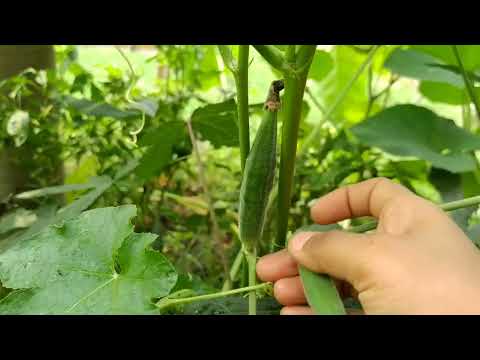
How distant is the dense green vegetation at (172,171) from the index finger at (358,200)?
0.10 m

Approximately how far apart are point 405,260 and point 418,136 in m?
0.80

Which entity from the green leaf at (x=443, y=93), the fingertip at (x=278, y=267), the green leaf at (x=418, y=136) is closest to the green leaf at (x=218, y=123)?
the green leaf at (x=418, y=136)

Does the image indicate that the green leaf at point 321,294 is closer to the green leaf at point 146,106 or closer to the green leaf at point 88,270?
the green leaf at point 88,270

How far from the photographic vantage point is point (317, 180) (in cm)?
143

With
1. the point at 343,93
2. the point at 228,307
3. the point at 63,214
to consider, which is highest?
the point at 343,93

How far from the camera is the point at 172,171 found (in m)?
1.65

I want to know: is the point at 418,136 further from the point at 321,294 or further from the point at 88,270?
the point at 88,270

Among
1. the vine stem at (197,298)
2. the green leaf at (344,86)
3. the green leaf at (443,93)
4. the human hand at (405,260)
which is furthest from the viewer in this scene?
the green leaf at (344,86)

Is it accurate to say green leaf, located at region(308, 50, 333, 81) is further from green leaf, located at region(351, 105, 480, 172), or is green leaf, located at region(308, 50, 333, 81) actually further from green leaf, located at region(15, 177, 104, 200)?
green leaf, located at region(15, 177, 104, 200)

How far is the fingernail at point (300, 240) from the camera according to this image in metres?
0.80

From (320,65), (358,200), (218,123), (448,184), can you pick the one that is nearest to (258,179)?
(358,200)

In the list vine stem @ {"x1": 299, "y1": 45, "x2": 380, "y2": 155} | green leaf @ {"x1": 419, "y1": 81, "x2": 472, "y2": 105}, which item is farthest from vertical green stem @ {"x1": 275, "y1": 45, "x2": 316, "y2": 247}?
green leaf @ {"x1": 419, "y1": 81, "x2": 472, "y2": 105}
